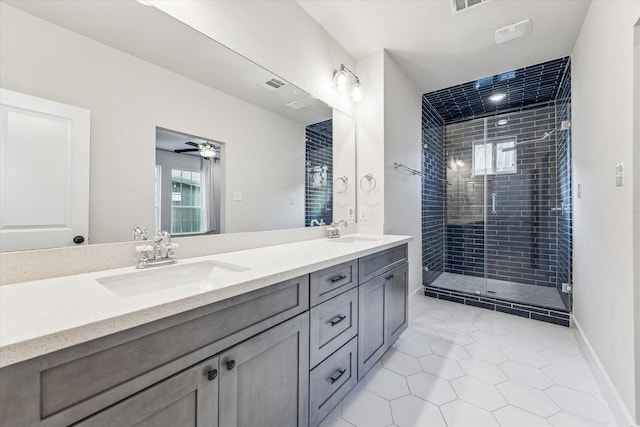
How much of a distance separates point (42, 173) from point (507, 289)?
14.0ft

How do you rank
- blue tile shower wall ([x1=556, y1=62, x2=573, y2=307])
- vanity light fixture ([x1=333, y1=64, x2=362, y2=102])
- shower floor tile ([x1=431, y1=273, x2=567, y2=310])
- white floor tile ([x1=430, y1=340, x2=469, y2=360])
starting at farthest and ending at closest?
1. shower floor tile ([x1=431, y1=273, x2=567, y2=310])
2. blue tile shower wall ([x1=556, y1=62, x2=573, y2=307])
3. vanity light fixture ([x1=333, y1=64, x2=362, y2=102])
4. white floor tile ([x1=430, y1=340, x2=469, y2=360])

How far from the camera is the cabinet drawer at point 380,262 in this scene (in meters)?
1.61

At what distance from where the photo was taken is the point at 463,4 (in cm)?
199

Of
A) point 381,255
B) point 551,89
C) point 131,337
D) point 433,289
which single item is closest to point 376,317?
point 381,255

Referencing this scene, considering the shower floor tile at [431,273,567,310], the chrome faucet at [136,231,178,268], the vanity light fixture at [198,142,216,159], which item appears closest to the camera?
the chrome faucet at [136,231,178,268]

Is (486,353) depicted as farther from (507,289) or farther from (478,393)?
(507,289)

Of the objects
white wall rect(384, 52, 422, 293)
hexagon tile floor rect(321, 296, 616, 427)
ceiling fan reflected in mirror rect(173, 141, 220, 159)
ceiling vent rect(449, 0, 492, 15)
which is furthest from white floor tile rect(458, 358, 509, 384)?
ceiling vent rect(449, 0, 492, 15)

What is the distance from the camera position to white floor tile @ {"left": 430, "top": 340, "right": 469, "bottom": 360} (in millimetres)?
2002

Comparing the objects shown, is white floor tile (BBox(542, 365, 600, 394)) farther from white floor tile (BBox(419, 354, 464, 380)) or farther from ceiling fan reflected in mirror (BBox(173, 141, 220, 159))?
ceiling fan reflected in mirror (BBox(173, 141, 220, 159))

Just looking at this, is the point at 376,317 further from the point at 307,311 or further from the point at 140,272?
the point at 140,272

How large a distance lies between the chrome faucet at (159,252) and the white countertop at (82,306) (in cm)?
7

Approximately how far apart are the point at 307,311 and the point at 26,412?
824 millimetres

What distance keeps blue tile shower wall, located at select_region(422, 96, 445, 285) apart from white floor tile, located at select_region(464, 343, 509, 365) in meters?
1.31

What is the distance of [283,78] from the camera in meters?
1.88
